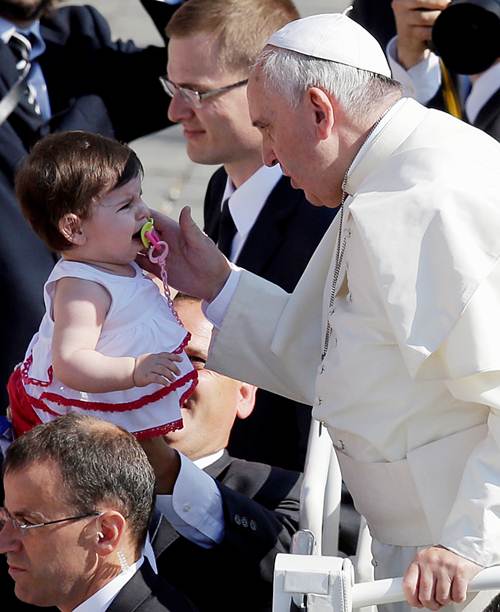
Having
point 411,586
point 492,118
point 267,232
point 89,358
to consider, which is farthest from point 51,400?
point 492,118

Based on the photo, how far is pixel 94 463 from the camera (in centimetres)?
273

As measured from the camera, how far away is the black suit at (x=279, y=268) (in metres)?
3.83

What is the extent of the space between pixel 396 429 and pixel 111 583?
0.62 metres

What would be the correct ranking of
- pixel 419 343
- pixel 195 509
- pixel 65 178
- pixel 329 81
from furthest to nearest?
pixel 195 509 < pixel 65 178 < pixel 329 81 < pixel 419 343

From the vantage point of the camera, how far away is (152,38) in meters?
9.16

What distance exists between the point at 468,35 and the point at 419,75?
50cm

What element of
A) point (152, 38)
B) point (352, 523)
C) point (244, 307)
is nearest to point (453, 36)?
point (244, 307)

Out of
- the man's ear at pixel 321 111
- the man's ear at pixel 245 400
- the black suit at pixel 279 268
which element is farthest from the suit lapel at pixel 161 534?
the man's ear at pixel 321 111

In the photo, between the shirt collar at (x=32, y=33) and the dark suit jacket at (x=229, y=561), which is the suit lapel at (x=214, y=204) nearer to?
the shirt collar at (x=32, y=33)

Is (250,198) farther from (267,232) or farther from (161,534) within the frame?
(161,534)

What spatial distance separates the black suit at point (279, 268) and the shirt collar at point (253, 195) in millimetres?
59

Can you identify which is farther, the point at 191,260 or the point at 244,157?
the point at 244,157

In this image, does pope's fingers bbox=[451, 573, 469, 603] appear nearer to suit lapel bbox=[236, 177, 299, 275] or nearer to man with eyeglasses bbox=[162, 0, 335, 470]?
man with eyeglasses bbox=[162, 0, 335, 470]

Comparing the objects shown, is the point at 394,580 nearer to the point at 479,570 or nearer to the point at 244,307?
the point at 479,570
